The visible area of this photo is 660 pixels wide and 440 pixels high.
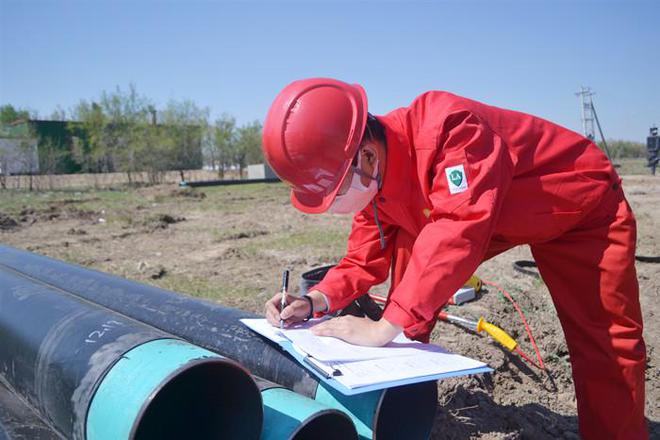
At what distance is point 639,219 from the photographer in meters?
10.5

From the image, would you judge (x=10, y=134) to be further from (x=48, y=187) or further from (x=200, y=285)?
(x=200, y=285)

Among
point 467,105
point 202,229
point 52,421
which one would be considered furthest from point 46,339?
point 202,229

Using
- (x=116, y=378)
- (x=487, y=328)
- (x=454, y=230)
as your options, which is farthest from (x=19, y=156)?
(x=454, y=230)

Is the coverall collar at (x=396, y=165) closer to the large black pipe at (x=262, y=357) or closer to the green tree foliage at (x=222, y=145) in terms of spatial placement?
the large black pipe at (x=262, y=357)

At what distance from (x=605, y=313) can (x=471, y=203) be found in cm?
95

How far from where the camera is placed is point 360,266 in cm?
266

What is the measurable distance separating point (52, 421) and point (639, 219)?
36.7ft

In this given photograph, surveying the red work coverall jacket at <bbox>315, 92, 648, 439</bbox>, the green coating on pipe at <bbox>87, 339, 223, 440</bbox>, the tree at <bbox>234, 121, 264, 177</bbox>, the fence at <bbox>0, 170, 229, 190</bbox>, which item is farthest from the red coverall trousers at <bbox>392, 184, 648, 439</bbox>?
the tree at <bbox>234, 121, 264, 177</bbox>

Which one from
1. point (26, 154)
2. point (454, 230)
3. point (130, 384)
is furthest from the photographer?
point (26, 154)

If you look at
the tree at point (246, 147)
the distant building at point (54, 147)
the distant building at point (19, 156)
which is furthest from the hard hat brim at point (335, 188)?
the tree at point (246, 147)

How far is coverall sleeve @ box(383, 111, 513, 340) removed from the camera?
1.83 meters

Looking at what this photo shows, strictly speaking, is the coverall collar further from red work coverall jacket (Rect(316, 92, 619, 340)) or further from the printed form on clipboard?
the printed form on clipboard

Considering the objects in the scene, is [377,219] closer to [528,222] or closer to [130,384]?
[528,222]

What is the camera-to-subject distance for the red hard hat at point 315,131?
6.64 feet
